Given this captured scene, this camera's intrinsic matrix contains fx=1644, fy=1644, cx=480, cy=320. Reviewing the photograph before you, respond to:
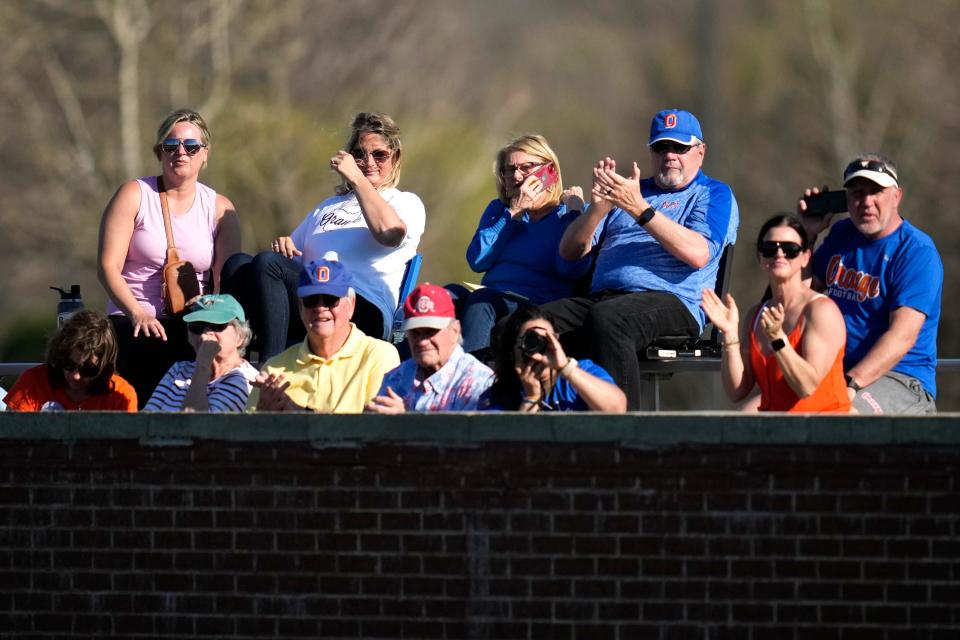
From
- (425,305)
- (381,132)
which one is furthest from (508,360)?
(381,132)

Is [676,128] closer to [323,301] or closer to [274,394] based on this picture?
[323,301]

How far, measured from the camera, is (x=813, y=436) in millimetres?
6477

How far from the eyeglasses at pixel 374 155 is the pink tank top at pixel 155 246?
2.82 feet

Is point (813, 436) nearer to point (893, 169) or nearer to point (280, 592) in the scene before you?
point (893, 169)

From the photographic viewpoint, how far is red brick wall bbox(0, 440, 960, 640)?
651cm

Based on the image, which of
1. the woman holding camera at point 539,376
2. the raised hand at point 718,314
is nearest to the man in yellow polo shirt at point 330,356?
the woman holding camera at point 539,376

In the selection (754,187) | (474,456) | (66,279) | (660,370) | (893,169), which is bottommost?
(474,456)

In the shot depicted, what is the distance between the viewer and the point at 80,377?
25.3 ft

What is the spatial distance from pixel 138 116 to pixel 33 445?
2091 centimetres

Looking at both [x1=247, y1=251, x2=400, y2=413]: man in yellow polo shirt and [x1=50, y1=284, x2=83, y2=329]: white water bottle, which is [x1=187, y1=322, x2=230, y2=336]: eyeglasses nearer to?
[x1=247, y1=251, x2=400, y2=413]: man in yellow polo shirt

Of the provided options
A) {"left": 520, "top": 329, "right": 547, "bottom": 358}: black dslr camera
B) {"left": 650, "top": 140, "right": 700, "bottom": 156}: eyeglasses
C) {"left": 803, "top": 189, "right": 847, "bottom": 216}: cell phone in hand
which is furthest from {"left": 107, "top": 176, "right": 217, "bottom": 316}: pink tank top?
{"left": 803, "top": 189, "right": 847, "bottom": 216}: cell phone in hand

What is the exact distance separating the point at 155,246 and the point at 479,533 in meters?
2.67

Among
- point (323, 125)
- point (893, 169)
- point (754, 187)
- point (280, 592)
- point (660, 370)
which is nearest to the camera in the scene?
point (280, 592)

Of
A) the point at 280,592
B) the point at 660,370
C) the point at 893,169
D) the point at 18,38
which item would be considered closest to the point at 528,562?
the point at 280,592
